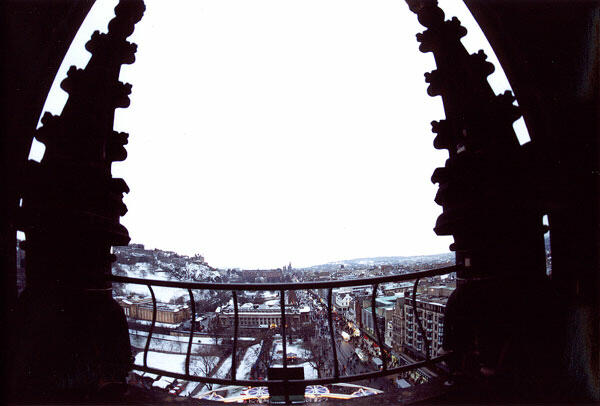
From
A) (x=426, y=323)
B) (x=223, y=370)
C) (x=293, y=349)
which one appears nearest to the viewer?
(x=223, y=370)

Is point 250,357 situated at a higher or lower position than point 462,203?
lower

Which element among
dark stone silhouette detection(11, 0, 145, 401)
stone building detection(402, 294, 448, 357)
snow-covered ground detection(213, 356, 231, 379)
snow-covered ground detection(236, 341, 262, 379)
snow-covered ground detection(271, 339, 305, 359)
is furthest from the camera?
snow-covered ground detection(236, 341, 262, 379)

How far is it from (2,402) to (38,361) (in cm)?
39

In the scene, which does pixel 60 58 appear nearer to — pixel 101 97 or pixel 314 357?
pixel 101 97

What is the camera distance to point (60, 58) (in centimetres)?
274

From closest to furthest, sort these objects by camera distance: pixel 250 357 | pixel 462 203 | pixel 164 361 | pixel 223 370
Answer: pixel 462 203
pixel 164 361
pixel 223 370
pixel 250 357

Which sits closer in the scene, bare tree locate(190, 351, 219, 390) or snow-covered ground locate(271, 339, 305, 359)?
bare tree locate(190, 351, 219, 390)

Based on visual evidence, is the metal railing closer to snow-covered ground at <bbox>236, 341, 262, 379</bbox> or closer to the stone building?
the stone building

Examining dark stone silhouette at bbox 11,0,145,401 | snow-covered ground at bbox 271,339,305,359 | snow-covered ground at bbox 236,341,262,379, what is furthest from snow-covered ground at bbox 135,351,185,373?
snow-covered ground at bbox 271,339,305,359

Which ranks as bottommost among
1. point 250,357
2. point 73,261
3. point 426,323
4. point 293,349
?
point 250,357

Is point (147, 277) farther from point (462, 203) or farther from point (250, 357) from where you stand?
point (462, 203)

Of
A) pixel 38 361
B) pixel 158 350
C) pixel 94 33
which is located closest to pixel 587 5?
pixel 94 33

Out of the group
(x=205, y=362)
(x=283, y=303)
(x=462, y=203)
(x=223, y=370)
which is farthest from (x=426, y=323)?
(x=205, y=362)

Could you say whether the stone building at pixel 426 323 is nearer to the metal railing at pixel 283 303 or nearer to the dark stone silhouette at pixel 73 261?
the metal railing at pixel 283 303
